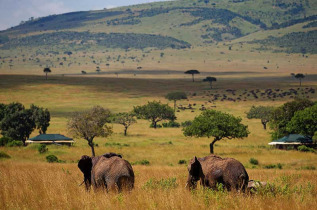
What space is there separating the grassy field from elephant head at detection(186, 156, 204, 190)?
39 centimetres

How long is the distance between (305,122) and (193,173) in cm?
5152

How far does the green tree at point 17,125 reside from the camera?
69.8m

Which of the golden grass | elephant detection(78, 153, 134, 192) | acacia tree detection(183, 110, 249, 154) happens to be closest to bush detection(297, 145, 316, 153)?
acacia tree detection(183, 110, 249, 154)

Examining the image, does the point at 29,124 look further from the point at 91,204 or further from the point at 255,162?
the point at 91,204

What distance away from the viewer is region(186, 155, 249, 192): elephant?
45.5 feet

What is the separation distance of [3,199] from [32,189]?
1.66 m

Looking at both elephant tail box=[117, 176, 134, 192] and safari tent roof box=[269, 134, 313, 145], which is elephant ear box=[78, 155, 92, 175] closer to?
elephant tail box=[117, 176, 134, 192]

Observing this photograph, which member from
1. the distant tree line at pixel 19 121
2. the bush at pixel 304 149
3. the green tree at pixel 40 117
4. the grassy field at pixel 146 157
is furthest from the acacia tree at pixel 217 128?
the green tree at pixel 40 117

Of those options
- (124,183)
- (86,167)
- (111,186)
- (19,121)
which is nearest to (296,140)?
(19,121)

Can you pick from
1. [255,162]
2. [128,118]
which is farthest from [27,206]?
[128,118]

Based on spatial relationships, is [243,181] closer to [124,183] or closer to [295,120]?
[124,183]

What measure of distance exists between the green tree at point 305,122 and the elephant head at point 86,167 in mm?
50753

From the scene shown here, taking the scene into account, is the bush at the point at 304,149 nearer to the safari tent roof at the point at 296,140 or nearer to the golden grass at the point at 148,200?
the safari tent roof at the point at 296,140

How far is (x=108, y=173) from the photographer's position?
A: 1421 centimetres
